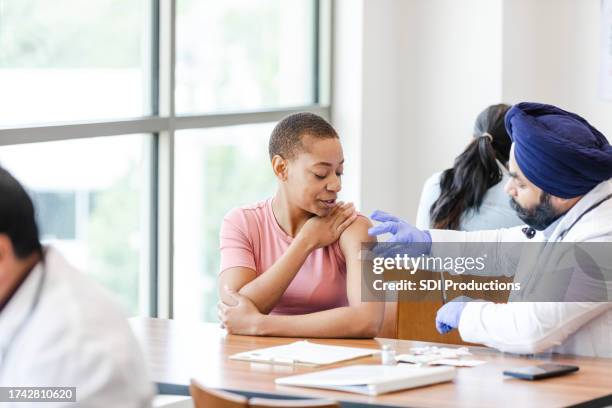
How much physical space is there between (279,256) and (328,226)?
0.54 feet

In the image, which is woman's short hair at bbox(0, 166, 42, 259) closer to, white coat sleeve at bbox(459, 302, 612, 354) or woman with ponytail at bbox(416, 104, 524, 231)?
white coat sleeve at bbox(459, 302, 612, 354)

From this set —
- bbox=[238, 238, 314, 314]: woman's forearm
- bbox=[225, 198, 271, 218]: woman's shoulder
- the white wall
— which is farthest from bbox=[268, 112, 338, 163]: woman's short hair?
the white wall

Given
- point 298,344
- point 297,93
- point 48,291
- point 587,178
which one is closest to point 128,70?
point 297,93

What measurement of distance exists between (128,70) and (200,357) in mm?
1576

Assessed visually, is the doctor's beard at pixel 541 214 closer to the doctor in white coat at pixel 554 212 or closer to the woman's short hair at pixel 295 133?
the doctor in white coat at pixel 554 212

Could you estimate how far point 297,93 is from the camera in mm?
4645

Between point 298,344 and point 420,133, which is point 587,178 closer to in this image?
point 298,344

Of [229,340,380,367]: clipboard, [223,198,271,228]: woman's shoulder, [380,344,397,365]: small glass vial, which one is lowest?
[229,340,380,367]: clipboard

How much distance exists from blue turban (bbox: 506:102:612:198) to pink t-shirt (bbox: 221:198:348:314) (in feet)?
1.90

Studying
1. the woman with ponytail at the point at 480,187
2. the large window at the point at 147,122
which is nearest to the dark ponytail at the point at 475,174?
the woman with ponytail at the point at 480,187

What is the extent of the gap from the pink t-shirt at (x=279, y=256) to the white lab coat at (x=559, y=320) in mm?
419

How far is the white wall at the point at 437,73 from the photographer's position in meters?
4.59

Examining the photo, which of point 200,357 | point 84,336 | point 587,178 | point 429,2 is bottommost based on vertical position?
point 200,357

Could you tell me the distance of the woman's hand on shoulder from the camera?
269cm
